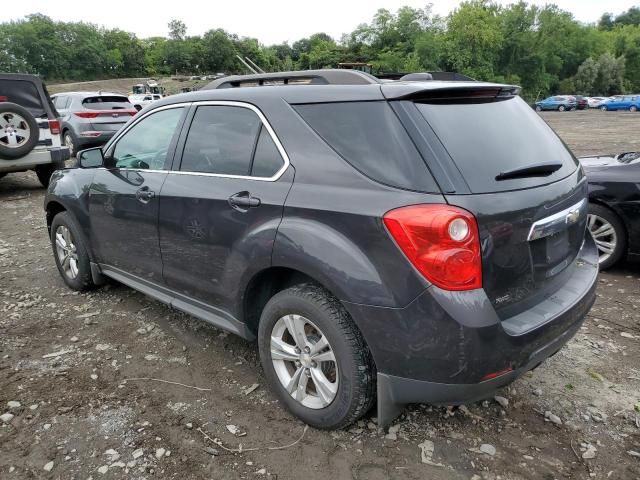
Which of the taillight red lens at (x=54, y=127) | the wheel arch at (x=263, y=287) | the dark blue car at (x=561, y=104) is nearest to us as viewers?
the wheel arch at (x=263, y=287)

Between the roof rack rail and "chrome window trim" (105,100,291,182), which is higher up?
the roof rack rail

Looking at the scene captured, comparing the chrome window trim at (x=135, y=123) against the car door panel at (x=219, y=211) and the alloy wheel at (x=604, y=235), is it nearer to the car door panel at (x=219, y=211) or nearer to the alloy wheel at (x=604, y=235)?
the car door panel at (x=219, y=211)

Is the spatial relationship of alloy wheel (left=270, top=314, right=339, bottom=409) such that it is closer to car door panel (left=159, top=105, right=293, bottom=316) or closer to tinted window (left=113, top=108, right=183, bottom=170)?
car door panel (left=159, top=105, right=293, bottom=316)

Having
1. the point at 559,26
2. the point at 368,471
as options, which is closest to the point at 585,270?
the point at 368,471

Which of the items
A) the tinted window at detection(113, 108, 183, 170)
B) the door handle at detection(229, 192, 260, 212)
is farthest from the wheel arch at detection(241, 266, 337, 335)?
the tinted window at detection(113, 108, 183, 170)

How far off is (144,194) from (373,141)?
1.79m

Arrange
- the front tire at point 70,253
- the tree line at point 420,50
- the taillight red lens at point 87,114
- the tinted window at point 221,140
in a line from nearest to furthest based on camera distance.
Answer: the tinted window at point 221,140 → the front tire at point 70,253 → the taillight red lens at point 87,114 → the tree line at point 420,50

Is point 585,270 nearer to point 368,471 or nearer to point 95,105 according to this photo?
point 368,471

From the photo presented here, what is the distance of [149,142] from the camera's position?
3.60 meters

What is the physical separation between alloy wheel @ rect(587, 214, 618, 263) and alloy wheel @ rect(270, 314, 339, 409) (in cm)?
329

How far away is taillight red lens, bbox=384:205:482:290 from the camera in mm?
2018

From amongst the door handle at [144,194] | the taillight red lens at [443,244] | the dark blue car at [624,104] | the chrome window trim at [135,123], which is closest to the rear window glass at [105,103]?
the chrome window trim at [135,123]

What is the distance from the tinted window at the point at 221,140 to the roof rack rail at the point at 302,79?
26 cm

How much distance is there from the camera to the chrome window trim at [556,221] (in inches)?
89.3
